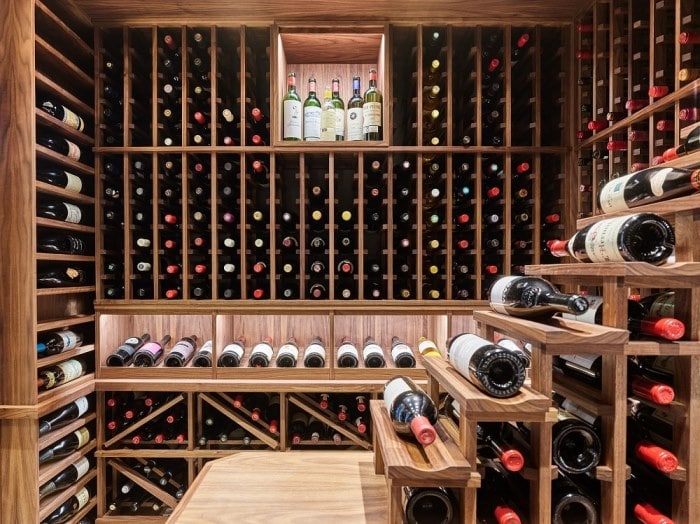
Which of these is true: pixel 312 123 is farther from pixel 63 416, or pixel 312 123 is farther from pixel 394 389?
pixel 63 416

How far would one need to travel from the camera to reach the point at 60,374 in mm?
1720

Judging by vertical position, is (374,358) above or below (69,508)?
above

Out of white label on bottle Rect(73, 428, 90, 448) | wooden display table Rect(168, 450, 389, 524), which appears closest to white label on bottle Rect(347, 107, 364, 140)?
wooden display table Rect(168, 450, 389, 524)

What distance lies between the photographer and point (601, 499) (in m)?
0.81

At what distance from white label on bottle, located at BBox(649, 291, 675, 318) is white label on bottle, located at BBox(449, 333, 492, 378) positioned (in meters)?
0.40

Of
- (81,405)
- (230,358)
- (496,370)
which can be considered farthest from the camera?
(230,358)

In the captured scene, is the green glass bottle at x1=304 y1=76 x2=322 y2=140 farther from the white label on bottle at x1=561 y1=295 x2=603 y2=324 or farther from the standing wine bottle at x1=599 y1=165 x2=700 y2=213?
the white label on bottle at x1=561 y1=295 x2=603 y2=324

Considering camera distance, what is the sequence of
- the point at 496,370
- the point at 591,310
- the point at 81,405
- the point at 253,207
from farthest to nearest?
the point at 253,207 → the point at 81,405 → the point at 591,310 → the point at 496,370

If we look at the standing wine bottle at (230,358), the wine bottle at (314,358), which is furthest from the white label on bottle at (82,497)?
the wine bottle at (314,358)

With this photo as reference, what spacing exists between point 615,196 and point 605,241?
183 millimetres

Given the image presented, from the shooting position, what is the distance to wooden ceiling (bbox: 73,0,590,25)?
6.00 feet

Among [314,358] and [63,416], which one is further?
[314,358]

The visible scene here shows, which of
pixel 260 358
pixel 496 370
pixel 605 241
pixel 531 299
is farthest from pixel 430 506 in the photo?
pixel 260 358

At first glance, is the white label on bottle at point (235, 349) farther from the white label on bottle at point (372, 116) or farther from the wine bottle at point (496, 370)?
the wine bottle at point (496, 370)
